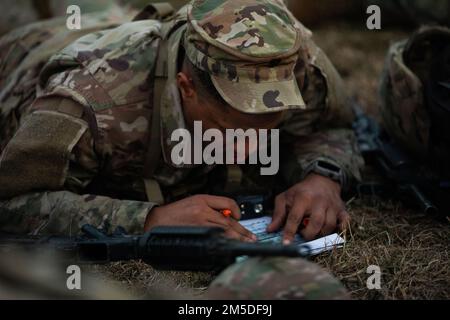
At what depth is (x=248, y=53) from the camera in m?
2.71

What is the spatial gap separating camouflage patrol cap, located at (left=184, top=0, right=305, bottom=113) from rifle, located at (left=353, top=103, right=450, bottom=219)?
0.96 meters

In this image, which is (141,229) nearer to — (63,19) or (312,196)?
(312,196)

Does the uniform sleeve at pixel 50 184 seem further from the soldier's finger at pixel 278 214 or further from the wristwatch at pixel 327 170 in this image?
the wristwatch at pixel 327 170

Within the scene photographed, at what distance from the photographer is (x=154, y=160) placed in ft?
10.6

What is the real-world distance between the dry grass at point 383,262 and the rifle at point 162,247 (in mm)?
144

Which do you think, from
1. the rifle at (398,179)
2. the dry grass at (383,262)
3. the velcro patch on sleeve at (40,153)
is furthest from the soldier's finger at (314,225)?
the velcro patch on sleeve at (40,153)

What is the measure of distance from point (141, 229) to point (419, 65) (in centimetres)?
177

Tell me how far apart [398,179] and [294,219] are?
34.1 inches

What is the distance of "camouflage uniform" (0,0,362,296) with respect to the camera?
278cm

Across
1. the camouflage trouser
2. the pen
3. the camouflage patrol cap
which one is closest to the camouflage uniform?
the camouflage patrol cap

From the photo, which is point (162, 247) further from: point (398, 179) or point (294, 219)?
point (398, 179)

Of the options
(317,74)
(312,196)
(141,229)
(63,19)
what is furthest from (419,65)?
(63,19)

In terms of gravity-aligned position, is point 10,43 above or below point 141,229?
above
